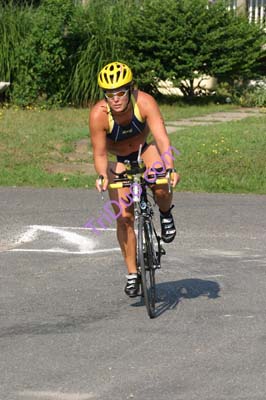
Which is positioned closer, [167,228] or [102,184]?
[102,184]

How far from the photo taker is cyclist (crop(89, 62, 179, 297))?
8.02 meters

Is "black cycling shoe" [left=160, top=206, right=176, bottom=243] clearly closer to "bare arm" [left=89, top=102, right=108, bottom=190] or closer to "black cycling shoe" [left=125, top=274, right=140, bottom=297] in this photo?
"black cycling shoe" [left=125, top=274, right=140, bottom=297]

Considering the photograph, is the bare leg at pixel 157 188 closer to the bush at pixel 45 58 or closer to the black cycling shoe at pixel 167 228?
the black cycling shoe at pixel 167 228

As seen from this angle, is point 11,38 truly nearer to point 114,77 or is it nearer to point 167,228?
point 167,228

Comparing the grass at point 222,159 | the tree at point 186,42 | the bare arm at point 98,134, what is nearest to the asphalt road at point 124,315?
the bare arm at point 98,134

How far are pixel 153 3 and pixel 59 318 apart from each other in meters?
15.4

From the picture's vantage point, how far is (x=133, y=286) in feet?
27.6

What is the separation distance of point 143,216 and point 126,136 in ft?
2.04

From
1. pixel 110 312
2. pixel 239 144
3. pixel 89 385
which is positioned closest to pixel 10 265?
pixel 110 312

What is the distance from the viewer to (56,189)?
15094 millimetres

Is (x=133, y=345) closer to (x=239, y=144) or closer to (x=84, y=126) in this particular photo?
(x=239, y=144)

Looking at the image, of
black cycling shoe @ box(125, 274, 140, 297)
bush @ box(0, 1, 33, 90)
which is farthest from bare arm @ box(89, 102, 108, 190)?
bush @ box(0, 1, 33, 90)

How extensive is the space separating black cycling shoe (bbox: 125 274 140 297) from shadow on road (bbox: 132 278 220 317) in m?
0.16

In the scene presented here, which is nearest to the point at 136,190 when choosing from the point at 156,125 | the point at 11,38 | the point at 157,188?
the point at 157,188
